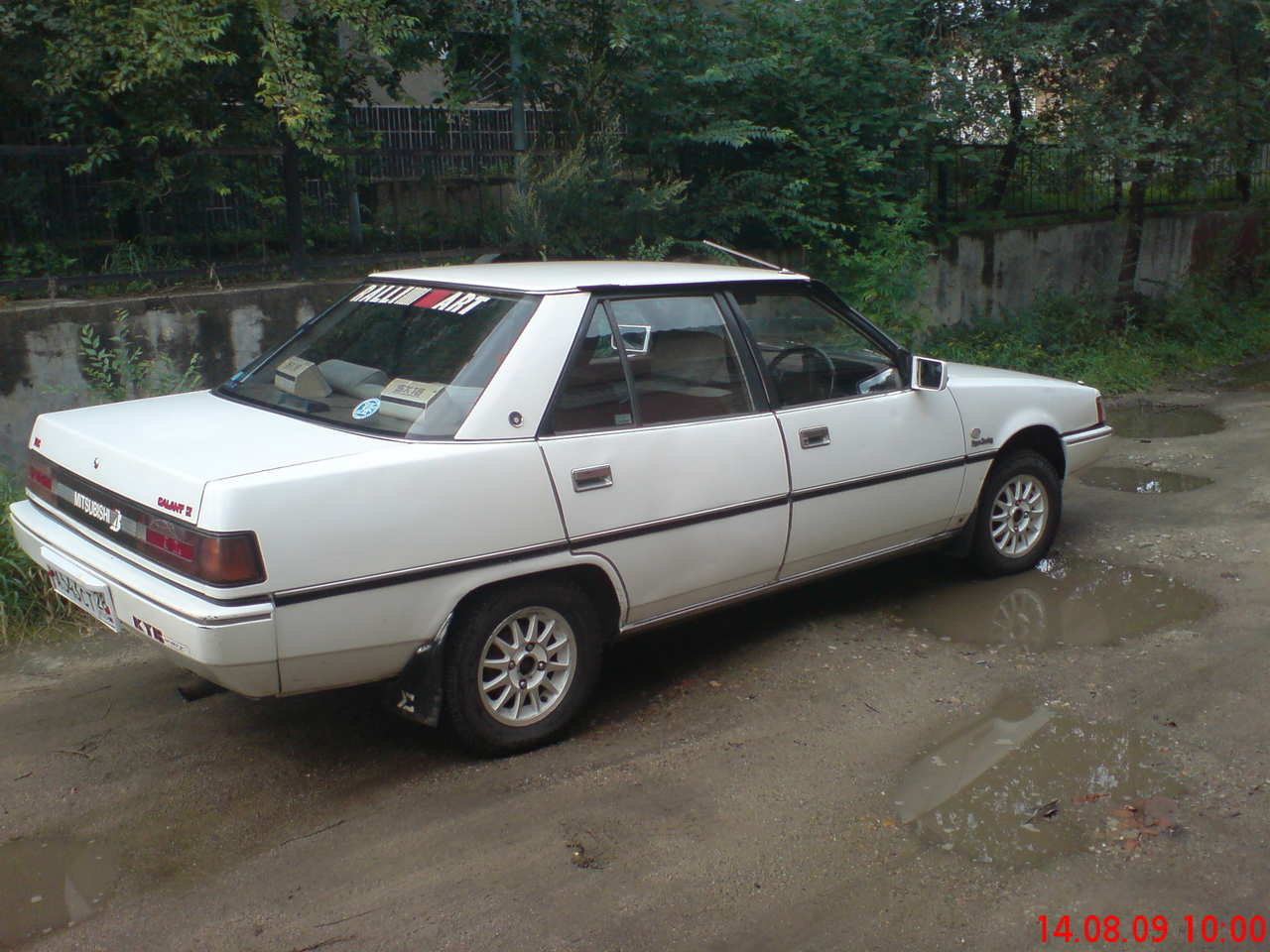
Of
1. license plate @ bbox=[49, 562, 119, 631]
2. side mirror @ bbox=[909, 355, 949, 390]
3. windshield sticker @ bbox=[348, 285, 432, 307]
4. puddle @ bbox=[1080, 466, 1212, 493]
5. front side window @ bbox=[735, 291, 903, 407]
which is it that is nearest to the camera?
license plate @ bbox=[49, 562, 119, 631]

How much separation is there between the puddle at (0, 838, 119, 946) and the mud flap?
937 mm

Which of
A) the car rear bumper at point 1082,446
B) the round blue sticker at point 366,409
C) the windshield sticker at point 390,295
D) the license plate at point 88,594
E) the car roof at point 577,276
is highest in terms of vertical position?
the car roof at point 577,276

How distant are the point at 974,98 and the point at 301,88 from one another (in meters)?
6.26

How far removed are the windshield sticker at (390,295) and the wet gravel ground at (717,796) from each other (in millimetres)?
1533

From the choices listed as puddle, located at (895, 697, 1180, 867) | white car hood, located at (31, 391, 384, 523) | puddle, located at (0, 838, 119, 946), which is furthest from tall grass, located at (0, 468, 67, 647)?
puddle, located at (895, 697, 1180, 867)

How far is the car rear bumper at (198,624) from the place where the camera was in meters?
3.41

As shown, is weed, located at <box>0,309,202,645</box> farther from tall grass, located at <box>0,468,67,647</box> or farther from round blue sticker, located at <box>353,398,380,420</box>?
round blue sticker, located at <box>353,398,380,420</box>

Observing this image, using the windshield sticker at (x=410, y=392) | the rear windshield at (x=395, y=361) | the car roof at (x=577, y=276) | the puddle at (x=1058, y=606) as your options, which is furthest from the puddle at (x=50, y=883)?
the puddle at (x=1058, y=606)

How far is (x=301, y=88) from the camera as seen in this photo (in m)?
7.66

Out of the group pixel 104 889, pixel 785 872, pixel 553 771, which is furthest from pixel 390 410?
pixel 785 872

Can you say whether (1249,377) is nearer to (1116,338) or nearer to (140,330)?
(1116,338)

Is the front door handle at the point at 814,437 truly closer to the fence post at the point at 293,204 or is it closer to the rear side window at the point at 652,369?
the rear side window at the point at 652,369

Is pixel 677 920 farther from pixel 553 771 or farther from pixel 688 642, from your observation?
pixel 688 642

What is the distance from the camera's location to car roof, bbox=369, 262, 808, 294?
4379 mm
